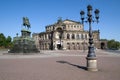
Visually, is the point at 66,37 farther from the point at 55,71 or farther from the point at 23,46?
the point at 55,71

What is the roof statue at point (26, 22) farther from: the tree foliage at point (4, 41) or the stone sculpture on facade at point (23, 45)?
the tree foliage at point (4, 41)

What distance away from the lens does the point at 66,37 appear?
105875mm

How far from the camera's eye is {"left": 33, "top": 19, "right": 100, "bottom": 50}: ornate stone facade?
102 meters

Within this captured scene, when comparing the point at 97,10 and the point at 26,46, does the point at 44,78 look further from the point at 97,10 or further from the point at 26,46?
the point at 26,46

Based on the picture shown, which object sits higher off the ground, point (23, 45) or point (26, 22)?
point (26, 22)

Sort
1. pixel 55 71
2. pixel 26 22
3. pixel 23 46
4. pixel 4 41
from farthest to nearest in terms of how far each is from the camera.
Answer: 1. pixel 4 41
2. pixel 26 22
3. pixel 23 46
4. pixel 55 71

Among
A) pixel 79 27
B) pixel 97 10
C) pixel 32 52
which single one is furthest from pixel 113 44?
pixel 97 10

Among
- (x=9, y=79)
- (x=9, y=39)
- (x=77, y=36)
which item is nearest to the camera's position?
(x=9, y=79)

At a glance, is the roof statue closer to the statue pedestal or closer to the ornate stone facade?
the statue pedestal

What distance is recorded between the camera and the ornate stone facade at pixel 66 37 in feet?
333

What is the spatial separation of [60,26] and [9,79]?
96683mm

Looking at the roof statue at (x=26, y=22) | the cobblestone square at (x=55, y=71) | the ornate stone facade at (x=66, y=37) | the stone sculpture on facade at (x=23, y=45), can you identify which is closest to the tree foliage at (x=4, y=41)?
the ornate stone facade at (x=66, y=37)

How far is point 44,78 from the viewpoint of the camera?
11.9 metres

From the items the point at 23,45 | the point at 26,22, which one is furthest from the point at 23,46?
the point at 26,22
